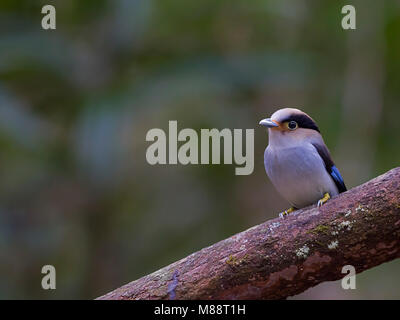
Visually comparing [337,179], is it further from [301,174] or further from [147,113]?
[147,113]

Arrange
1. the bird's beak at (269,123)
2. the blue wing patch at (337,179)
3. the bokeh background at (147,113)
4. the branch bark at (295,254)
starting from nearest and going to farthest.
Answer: the branch bark at (295,254), the bird's beak at (269,123), the blue wing patch at (337,179), the bokeh background at (147,113)

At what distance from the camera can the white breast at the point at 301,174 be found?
3387 mm

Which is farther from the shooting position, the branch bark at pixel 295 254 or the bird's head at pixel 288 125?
the bird's head at pixel 288 125

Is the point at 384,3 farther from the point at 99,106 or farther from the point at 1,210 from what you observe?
the point at 1,210

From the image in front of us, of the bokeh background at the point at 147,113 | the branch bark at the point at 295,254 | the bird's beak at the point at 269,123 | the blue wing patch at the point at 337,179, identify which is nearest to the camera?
the branch bark at the point at 295,254

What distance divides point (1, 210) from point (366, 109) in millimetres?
3267

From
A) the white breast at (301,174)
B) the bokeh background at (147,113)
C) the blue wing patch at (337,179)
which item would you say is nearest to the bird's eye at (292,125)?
the white breast at (301,174)

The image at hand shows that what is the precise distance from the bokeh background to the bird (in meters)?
1.73

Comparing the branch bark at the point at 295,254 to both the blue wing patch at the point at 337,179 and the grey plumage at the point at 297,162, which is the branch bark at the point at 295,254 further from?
the blue wing patch at the point at 337,179

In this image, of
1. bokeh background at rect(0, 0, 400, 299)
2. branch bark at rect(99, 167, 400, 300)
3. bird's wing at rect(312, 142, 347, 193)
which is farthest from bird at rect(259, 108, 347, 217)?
bokeh background at rect(0, 0, 400, 299)

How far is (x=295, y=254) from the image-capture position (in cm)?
282

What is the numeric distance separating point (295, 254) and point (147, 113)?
2.94m

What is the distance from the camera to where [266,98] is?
20.0ft

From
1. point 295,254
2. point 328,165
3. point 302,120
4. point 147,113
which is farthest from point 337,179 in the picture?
point 147,113
